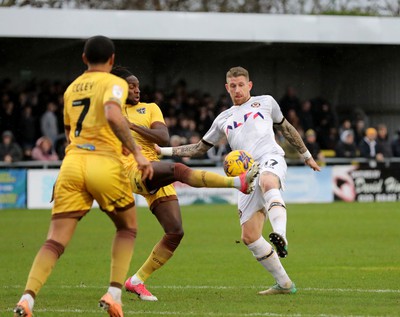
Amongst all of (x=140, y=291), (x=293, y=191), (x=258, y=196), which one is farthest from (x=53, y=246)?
(x=293, y=191)

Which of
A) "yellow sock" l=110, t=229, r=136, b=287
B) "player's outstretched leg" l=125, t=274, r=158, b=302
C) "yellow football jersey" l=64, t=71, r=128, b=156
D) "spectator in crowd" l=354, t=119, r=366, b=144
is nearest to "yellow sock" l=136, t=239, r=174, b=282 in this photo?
"player's outstretched leg" l=125, t=274, r=158, b=302

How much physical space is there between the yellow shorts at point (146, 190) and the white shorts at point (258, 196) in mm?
743

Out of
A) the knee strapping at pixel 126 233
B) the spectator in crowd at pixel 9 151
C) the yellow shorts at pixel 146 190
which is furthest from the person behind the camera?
the spectator in crowd at pixel 9 151

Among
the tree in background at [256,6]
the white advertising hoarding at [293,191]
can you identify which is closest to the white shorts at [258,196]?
the white advertising hoarding at [293,191]

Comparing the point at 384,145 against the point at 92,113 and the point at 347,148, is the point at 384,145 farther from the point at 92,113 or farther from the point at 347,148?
the point at 92,113

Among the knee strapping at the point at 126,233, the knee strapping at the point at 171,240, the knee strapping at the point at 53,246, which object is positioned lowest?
the knee strapping at the point at 171,240

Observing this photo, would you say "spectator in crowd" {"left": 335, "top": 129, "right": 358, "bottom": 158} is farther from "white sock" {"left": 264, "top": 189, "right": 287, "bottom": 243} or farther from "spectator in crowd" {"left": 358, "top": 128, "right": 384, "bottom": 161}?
"white sock" {"left": 264, "top": 189, "right": 287, "bottom": 243}

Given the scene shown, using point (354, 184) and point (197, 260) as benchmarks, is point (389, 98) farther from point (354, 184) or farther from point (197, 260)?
point (197, 260)

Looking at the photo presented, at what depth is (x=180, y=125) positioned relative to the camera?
96.7ft

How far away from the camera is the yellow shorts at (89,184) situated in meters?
8.09

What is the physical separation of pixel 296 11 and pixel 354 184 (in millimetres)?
16962

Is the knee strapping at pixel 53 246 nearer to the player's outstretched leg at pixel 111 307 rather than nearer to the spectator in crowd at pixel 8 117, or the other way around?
the player's outstretched leg at pixel 111 307

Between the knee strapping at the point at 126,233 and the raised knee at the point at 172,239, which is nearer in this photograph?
the knee strapping at the point at 126,233

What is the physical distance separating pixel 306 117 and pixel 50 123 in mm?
8678
